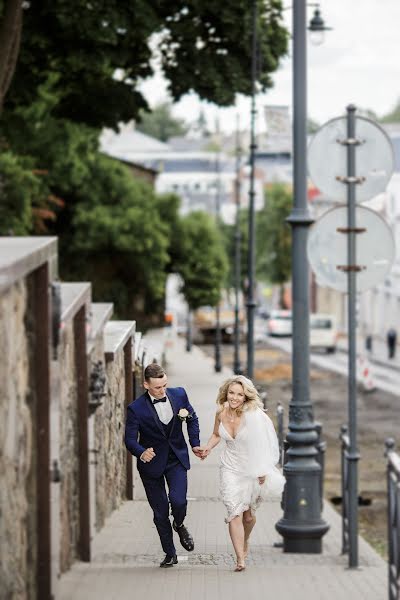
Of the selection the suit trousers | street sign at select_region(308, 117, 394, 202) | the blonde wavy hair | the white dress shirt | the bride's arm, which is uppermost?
street sign at select_region(308, 117, 394, 202)

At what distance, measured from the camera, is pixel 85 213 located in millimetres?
49156

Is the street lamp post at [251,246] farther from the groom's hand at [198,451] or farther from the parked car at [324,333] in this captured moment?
the parked car at [324,333]

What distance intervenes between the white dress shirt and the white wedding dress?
0.31 meters

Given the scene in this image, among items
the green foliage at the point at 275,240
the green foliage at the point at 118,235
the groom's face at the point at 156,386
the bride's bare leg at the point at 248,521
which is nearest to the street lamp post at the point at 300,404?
the bride's bare leg at the point at 248,521

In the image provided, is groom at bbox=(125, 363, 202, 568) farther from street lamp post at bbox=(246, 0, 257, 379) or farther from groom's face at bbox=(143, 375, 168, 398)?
street lamp post at bbox=(246, 0, 257, 379)

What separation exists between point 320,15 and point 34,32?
4857mm

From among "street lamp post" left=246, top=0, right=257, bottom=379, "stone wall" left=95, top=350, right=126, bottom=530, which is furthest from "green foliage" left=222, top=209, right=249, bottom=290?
"stone wall" left=95, top=350, right=126, bottom=530

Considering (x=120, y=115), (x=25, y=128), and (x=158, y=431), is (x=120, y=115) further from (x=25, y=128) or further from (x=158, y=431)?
(x=158, y=431)

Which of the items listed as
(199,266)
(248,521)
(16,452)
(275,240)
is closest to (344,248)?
(248,521)

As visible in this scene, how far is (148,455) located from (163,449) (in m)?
0.14

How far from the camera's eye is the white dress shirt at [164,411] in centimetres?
826

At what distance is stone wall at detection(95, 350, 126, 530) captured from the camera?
9.59m

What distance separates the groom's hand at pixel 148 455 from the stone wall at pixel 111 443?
40.4 inches

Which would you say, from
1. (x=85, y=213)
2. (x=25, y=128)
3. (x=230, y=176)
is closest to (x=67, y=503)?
(x=25, y=128)
